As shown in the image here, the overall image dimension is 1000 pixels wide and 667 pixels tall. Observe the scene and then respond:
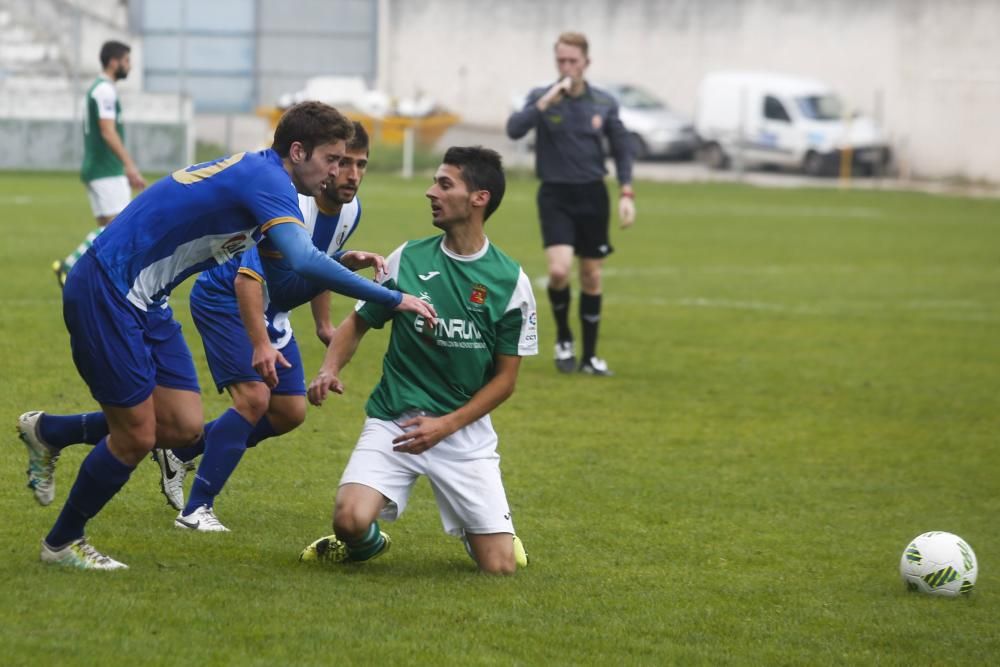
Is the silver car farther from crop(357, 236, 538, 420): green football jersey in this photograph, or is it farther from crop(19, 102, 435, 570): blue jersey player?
crop(19, 102, 435, 570): blue jersey player

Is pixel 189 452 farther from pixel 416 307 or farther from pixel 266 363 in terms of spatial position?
pixel 416 307

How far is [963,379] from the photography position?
12.8 meters

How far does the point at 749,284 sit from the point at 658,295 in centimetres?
172

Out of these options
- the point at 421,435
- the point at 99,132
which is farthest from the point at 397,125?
→ the point at 421,435

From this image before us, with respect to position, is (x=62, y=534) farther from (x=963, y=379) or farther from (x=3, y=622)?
(x=963, y=379)

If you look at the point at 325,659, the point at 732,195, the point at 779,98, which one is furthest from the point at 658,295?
the point at 779,98

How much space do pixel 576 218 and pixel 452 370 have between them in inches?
232

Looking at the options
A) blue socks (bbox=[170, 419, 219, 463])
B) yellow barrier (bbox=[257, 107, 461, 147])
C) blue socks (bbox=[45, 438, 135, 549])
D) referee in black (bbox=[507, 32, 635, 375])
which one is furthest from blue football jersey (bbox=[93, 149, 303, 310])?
yellow barrier (bbox=[257, 107, 461, 147])

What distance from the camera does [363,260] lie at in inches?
254

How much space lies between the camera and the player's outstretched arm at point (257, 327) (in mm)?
6035

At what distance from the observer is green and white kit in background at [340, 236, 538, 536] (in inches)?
254

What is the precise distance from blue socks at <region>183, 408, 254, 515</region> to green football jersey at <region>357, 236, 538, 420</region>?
71cm

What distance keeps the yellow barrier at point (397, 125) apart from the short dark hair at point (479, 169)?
1140 inches

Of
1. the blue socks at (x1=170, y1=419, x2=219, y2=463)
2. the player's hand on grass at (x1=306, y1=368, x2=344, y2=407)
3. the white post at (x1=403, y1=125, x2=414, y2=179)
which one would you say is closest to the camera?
the player's hand on grass at (x1=306, y1=368, x2=344, y2=407)
